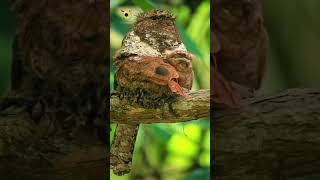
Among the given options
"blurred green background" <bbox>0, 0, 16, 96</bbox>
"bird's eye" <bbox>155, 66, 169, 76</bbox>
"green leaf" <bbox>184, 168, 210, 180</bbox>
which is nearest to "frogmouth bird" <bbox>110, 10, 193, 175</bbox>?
"bird's eye" <bbox>155, 66, 169, 76</bbox>

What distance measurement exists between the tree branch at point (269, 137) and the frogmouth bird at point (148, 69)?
Result: 14 cm

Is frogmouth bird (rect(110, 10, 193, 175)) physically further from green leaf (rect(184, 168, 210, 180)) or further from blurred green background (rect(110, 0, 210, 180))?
green leaf (rect(184, 168, 210, 180))

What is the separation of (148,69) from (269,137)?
32 cm

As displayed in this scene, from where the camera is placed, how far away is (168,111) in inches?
48.6

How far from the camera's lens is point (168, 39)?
126 cm

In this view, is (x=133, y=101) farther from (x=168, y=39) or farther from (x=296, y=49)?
(x=296, y=49)

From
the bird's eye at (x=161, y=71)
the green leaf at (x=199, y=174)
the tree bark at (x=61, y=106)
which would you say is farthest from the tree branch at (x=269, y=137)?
the tree bark at (x=61, y=106)

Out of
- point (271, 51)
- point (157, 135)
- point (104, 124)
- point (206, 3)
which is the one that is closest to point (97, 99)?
point (104, 124)

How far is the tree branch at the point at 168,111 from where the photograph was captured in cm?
123

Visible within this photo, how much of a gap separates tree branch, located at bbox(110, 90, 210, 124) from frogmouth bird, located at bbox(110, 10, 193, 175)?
1 cm

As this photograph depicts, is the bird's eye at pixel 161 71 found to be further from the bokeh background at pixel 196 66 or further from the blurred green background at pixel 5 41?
the blurred green background at pixel 5 41

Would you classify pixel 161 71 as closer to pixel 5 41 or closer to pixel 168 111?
pixel 168 111

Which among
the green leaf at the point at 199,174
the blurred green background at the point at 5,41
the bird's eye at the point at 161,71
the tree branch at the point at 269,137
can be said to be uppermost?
the blurred green background at the point at 5,41

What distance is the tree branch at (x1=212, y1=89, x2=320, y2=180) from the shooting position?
127cm
